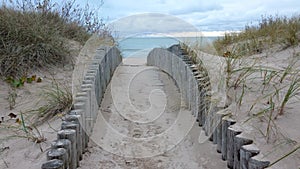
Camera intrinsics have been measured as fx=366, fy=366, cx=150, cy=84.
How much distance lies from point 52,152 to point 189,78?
2.73m

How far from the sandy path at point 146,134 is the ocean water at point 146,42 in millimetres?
1711

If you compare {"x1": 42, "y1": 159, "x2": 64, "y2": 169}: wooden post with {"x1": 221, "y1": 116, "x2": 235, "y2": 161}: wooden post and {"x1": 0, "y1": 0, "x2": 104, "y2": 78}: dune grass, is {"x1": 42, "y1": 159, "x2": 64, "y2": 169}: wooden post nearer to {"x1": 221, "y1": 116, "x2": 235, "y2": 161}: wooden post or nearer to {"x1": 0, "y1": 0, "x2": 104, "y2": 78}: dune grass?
{"x1": 221, "y1": 116, "x2": 235, "y2": 161}: wooden post

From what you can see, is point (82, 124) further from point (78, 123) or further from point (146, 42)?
point (146, 42)

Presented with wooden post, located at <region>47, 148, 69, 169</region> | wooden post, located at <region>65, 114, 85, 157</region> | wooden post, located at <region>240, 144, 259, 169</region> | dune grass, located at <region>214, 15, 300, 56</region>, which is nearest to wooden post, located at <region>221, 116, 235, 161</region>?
wooden post, located at <region>240, 144, 259, 169</region>

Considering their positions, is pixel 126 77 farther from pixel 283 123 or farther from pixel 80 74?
pixel 283 123

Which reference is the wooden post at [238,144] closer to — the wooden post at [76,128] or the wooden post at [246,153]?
the wooden post at [246,153]

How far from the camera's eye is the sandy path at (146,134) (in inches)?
142

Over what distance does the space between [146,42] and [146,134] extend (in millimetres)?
7294

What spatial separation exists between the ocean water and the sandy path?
1.71 m

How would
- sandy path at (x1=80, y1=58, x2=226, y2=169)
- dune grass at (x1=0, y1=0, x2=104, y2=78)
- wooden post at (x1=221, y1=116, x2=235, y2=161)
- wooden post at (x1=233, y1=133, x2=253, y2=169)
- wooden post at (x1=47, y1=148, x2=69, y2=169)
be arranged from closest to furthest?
wooden post at (x1=47, y1=148, x2=69, y2=169) < wooden post at (x1=233, y1=133, x2=253, y2=169) < wooden post at (x1=221, y1=116, x2=235, y2=161) < sandy path at (x1=80, y1=58, x2=226, y2=169) < dune grass at (x1=0, y1=0, x2=104, y2=78)

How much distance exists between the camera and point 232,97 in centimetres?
418

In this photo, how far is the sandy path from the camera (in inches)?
142

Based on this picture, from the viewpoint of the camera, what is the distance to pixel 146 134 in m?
4.33

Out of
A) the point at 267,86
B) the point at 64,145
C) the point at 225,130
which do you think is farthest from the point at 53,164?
the point at 267,86
